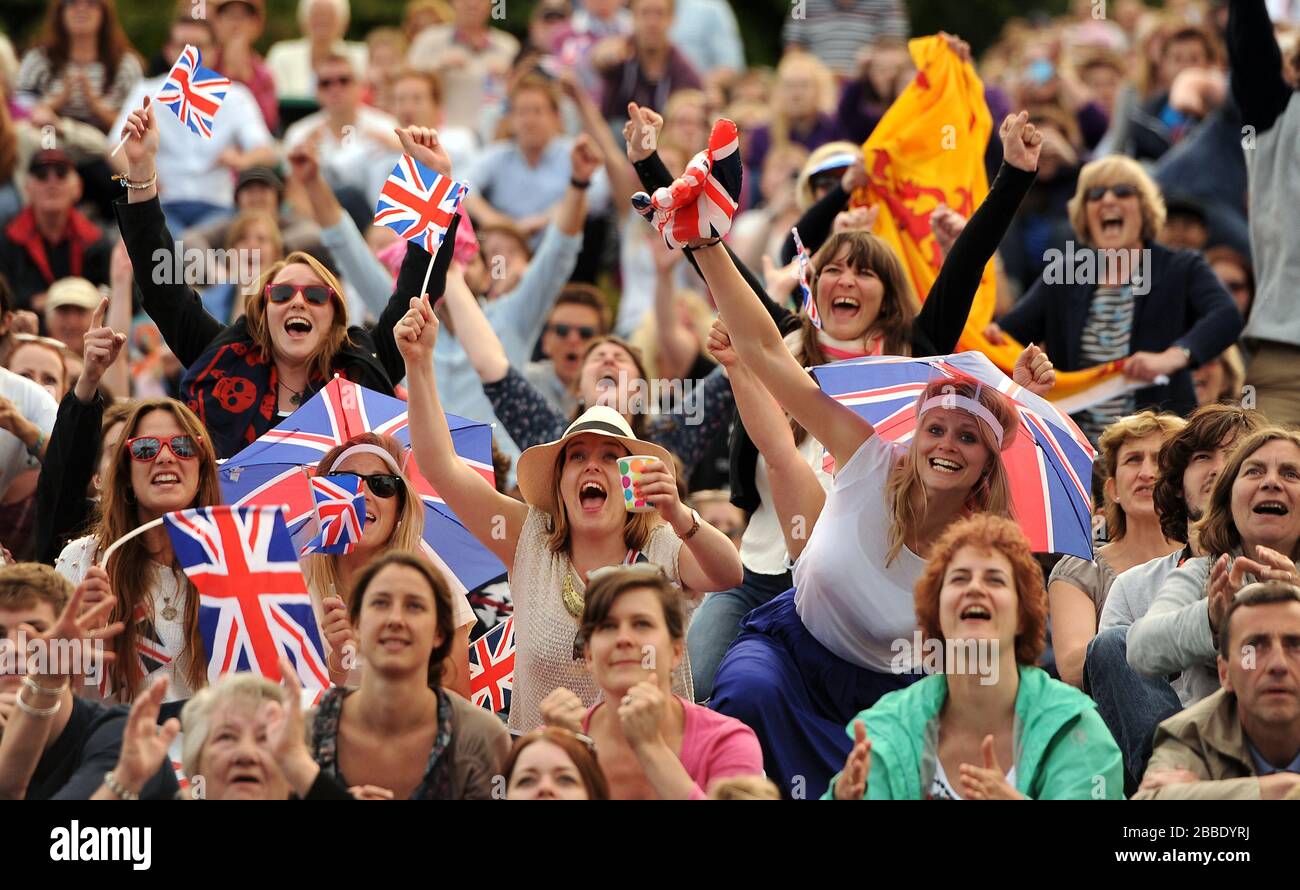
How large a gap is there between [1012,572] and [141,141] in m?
3.65

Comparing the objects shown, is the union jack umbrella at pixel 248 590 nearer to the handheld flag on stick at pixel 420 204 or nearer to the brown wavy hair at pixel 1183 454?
the handheld flag on stick at pixel 420 204

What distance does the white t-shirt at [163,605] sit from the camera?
6.67 metres

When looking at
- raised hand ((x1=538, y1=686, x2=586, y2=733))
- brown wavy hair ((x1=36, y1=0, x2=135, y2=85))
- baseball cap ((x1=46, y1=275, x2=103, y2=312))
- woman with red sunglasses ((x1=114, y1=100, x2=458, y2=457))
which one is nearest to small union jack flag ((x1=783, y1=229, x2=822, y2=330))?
woman with red sunglasses ((x1=114, y1=100, x2=458, y2=457))

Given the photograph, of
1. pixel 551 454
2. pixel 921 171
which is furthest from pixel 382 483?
pixel 921 171

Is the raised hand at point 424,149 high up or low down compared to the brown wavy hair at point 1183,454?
up

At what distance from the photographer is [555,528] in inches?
271

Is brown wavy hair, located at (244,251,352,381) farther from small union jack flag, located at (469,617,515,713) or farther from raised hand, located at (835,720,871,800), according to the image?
raised hand, located at (835,720,871,800)

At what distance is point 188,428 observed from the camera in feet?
22.8

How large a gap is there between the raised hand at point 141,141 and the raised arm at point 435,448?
4.98 feet

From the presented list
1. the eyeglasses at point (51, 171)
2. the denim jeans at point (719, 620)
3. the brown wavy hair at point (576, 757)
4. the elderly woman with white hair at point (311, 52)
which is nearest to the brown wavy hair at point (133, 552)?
the brown wavy hair at point (576, 757)

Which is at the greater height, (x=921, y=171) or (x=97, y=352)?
(x=921, y=171)

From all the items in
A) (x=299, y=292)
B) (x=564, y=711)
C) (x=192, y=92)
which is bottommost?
(x=564, y=711)

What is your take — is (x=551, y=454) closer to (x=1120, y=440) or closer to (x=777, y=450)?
(x=777, y=450)
